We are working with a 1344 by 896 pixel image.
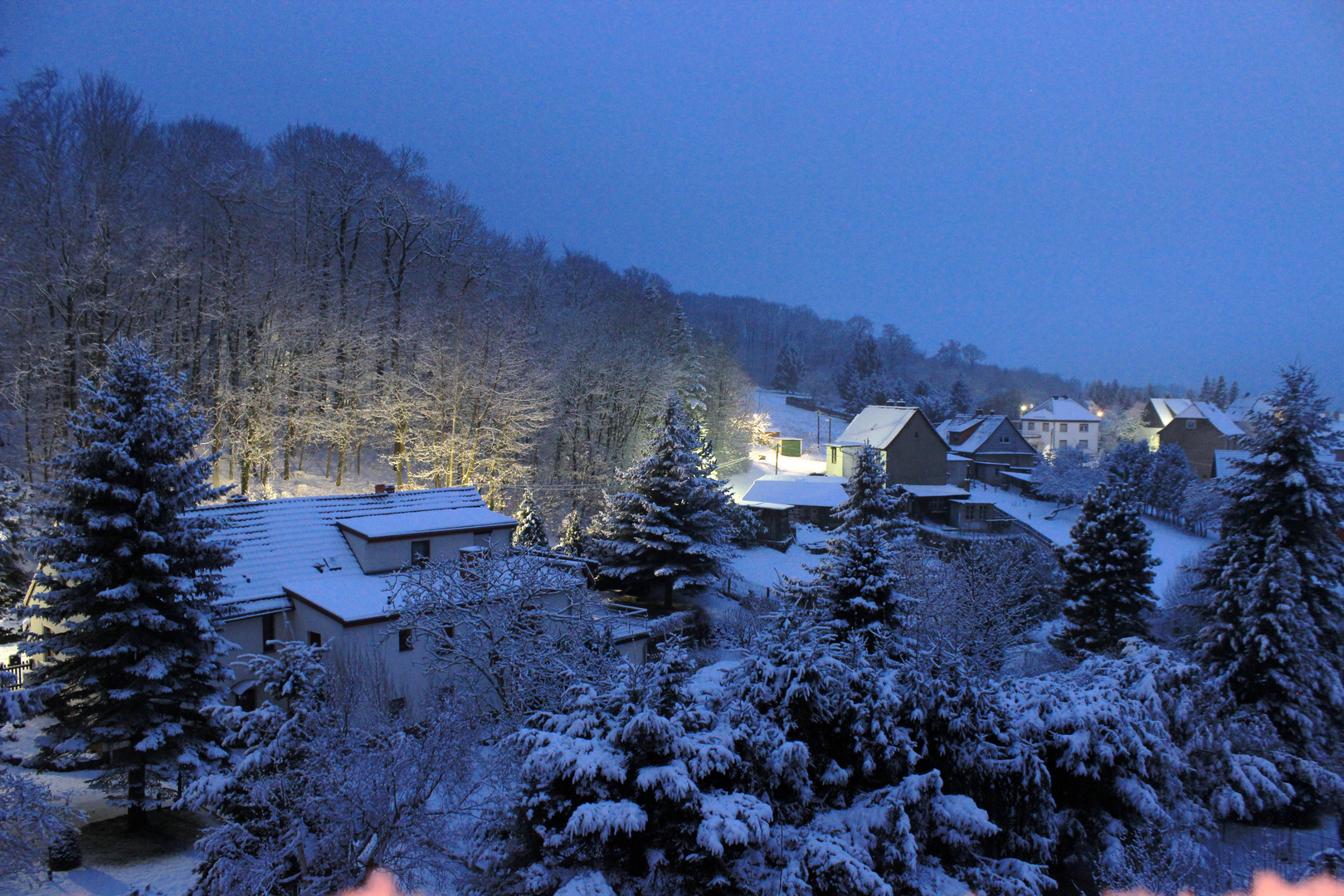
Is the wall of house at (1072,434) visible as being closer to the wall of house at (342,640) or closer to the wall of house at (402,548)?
the wall of house at (402,548)

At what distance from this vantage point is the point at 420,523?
19.7m

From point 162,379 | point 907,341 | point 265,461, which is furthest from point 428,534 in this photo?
point 907,341

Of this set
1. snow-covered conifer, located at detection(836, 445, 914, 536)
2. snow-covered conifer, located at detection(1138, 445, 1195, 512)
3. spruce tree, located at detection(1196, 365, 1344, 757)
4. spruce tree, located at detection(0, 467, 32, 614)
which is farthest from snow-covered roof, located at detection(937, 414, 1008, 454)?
spruce tree, located at detection(0, 467, 32, 614)

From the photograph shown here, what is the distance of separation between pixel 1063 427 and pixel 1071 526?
37344mm

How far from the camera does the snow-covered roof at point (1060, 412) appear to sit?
61.9 meters

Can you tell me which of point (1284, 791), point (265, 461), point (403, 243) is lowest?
point (1284, 791)

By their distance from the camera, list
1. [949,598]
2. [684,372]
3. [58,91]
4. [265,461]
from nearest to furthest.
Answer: [949,598], [58,91], [265,461], [684,372]

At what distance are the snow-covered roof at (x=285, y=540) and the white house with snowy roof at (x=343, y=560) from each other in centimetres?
2

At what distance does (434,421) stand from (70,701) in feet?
58.3

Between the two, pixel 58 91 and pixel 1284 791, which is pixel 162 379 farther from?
pixel 1284 791

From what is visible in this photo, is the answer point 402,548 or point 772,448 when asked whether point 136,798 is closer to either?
point 402,548

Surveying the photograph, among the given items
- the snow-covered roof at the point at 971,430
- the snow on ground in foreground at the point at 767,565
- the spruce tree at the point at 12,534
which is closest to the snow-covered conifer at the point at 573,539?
the snow on ground in foreground at the point at 767,565

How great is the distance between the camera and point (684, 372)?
44.9m

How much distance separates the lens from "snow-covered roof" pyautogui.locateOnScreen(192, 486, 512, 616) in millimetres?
16312
